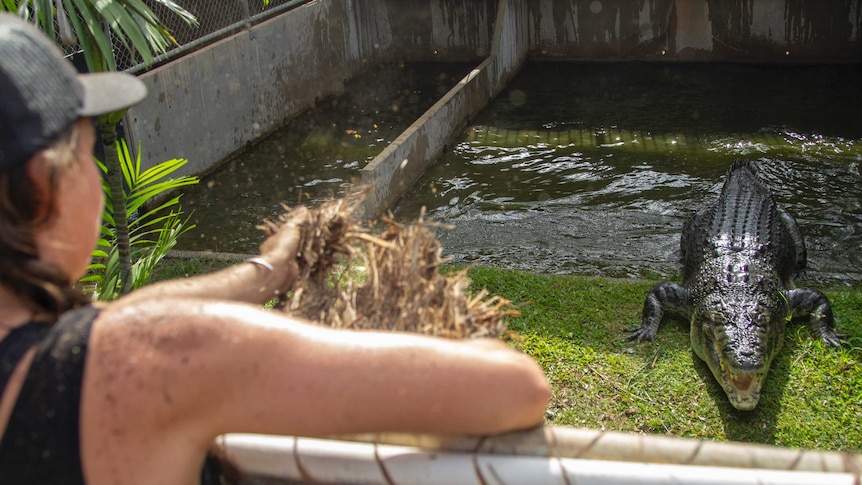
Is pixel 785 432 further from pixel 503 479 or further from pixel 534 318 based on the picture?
pixel 503 479

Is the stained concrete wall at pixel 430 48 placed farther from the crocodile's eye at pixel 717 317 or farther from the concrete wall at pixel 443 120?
the crocodile's eye at pixel 717 317

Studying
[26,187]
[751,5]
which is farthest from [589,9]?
[26,187]

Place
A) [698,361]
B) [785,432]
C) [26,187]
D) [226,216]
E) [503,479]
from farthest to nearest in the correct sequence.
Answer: [226,216]
[698,361]
[785,432]
[503,479]
[26,187]

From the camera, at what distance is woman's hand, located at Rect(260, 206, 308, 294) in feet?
6.63

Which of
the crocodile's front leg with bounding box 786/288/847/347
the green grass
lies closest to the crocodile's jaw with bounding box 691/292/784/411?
the green grass

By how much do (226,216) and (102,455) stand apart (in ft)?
19.0

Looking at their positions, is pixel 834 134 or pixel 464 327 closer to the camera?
pixel 464 327

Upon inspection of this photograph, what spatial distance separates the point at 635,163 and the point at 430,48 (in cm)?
475

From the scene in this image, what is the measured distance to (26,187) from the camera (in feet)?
3.72

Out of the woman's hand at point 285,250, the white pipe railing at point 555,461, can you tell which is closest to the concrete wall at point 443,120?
the woman's hand at point 285,250

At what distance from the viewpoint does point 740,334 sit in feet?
13.5

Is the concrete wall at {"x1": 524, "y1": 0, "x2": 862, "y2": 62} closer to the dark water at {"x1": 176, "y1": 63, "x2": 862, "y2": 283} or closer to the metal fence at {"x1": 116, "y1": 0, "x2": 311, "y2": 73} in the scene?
the dark water at {"x1": 176, "y1": 63, "x2": 862, "y2": 283}

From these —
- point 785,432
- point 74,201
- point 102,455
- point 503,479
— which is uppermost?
point 74,201

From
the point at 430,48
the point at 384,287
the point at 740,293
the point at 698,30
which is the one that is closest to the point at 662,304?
the point at 740,293
